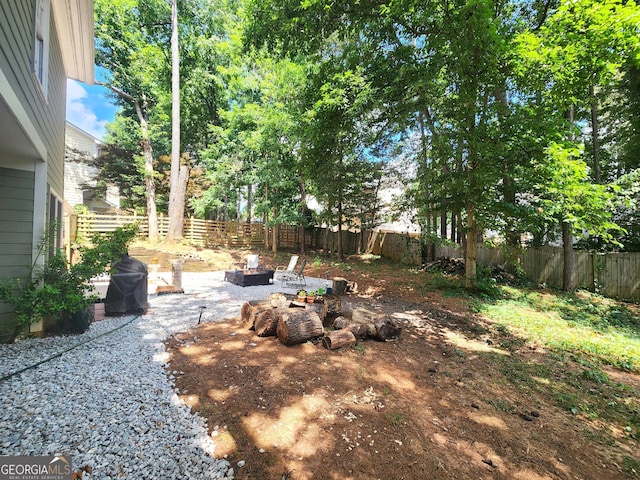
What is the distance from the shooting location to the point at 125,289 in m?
5.09

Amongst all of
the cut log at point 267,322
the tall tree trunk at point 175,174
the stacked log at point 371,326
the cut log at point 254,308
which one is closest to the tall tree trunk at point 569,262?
the stacked log at point 371,326

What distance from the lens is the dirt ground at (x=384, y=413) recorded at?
1981 mm

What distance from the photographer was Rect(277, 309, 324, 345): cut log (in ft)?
13.1

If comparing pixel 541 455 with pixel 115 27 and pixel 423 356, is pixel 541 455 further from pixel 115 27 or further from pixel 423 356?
pixel 115 27

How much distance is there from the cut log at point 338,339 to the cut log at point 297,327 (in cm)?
23

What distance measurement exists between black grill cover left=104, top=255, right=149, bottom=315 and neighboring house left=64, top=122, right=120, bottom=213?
16.6 metres

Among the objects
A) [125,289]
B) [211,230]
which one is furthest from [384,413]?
[211,230]

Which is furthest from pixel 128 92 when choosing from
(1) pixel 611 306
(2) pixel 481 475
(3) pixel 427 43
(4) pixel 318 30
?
(1) pixel 611 306

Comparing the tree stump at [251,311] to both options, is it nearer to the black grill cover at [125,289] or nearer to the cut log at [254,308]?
the cut log at [254,308]

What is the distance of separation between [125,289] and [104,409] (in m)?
3.29

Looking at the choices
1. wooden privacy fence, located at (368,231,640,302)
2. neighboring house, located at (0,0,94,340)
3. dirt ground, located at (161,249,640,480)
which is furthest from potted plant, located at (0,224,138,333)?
wooden privacy fence, located at (368,231,640,302)

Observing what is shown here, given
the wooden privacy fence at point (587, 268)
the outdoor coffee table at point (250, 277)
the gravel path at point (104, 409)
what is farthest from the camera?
the outdoor coffee table at point (250, 277)

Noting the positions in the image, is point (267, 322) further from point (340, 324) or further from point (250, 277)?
point (250, 277)

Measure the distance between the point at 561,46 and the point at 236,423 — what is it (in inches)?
347
